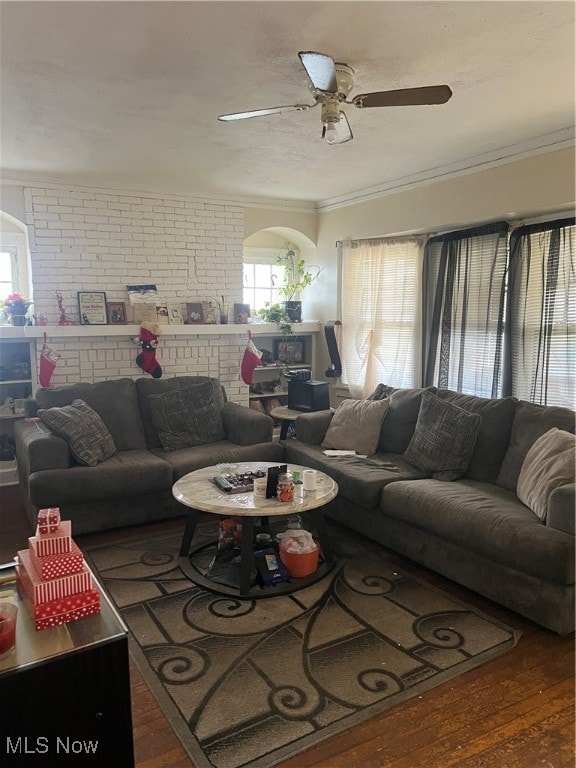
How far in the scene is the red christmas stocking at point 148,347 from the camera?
15.9 feet

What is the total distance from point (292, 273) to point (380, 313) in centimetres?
142

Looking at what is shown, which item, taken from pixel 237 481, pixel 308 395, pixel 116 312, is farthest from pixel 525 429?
pixel 116 312

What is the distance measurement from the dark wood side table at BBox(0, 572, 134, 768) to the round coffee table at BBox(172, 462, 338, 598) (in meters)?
1.17

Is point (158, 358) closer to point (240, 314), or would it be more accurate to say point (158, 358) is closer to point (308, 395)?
point (240, 314)

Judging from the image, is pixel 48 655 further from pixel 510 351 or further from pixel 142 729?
pixel 510 351

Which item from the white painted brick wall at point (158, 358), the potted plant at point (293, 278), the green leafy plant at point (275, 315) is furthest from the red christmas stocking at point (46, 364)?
the potted plant at point (293, 278)

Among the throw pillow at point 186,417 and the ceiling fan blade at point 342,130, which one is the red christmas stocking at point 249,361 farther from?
the ceiling fan blade at point 342,130

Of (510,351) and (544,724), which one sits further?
(510,351)

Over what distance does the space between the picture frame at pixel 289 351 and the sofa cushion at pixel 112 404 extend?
203cm

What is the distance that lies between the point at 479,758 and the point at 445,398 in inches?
94.1

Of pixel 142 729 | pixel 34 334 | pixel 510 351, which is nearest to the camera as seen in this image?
pixel 142 729

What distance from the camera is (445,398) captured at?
3.83 metres

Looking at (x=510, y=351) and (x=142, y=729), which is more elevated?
(x=510, y=351)

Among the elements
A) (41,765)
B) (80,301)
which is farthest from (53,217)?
(41,765)
